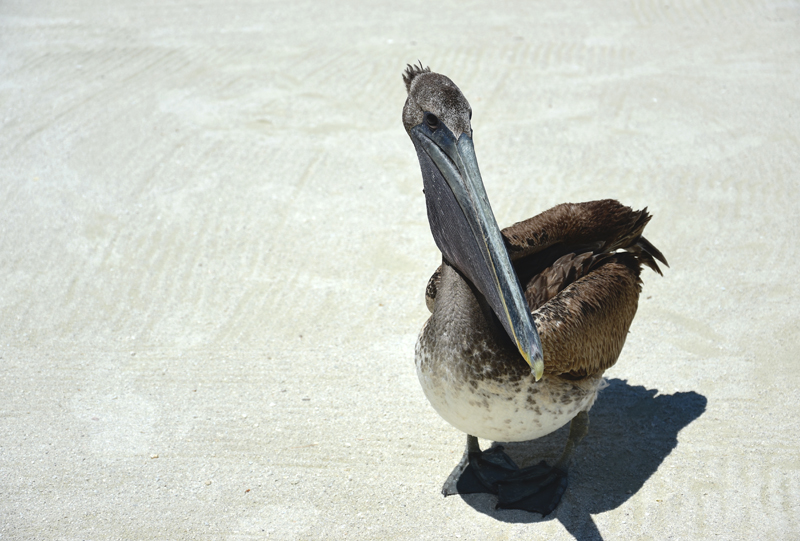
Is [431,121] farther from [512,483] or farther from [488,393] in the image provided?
[512,483]

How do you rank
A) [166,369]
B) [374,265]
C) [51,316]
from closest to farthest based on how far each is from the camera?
[166,369], [51,316], [374,265]

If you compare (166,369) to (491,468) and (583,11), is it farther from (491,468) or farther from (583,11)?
(583,11)

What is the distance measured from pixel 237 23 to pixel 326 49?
1.65 m

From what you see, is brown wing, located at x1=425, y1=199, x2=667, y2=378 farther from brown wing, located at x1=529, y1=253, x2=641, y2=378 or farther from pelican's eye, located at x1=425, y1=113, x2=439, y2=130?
pelican's eye, located at x1=425, y1=113, x2=439, y2=130

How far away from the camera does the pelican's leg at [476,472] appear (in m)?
3.66

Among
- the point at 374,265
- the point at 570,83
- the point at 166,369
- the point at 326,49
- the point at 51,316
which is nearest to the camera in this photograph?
the point at 166,369

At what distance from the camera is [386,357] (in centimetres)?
471

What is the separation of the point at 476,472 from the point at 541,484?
33 centimetres

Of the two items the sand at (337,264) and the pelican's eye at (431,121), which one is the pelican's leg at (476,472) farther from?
the pelican's eye at (431,121)

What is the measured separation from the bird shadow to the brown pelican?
3.6 inches

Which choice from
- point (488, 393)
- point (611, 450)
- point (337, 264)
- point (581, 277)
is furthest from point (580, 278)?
point (337, 264)

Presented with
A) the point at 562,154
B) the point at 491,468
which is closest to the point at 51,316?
the point at 491,468

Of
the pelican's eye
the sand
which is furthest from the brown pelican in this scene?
the sand

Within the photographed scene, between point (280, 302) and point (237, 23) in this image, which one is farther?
point (237, 23)
